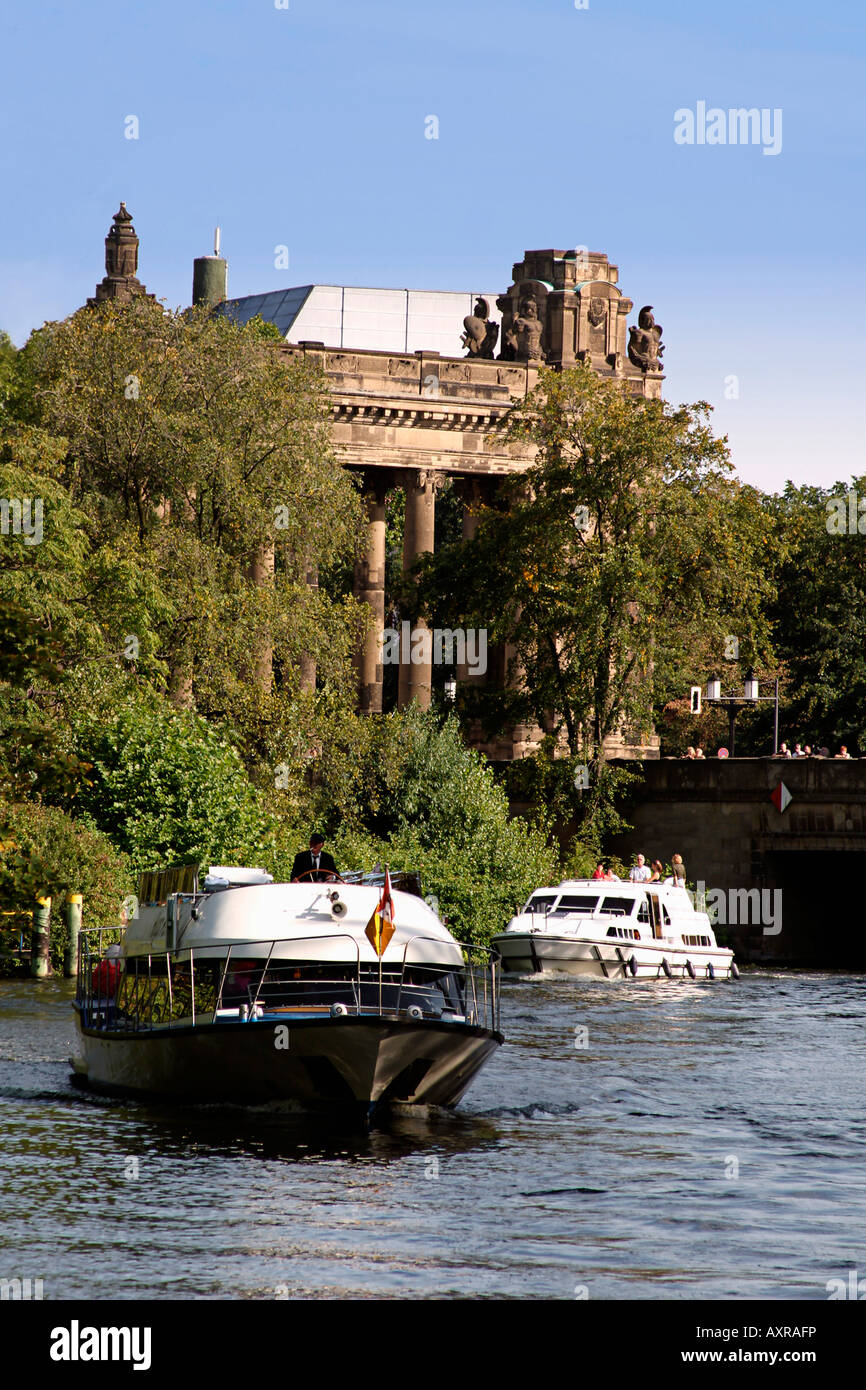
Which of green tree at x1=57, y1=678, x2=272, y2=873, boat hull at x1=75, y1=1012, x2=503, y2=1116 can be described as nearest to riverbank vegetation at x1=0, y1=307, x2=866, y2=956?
green tree at x1=57, y1=678, x2=272, y2=873

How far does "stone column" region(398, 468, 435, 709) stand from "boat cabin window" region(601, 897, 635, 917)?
22905 mm

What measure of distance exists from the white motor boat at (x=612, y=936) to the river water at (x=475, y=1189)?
826 inches

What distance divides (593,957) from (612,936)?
3.87 feet

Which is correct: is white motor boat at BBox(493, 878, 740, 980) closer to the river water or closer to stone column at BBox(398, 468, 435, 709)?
the river water

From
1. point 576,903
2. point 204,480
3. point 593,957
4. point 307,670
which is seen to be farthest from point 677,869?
point 204,480

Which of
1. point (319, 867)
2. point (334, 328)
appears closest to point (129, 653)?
point (319, 867)

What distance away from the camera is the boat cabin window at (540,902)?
194ft

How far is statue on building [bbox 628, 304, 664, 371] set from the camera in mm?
90000

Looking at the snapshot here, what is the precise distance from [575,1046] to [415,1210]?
1665cm

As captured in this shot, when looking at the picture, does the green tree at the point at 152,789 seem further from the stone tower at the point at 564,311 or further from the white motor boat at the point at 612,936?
the stone tower at the point at 564,311

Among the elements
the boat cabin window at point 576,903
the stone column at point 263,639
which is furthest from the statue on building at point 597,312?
the boat cabin window at point 576,903

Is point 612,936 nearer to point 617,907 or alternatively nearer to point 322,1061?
point 617,907

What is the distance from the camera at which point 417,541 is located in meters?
85.7

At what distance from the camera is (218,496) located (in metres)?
56.7
